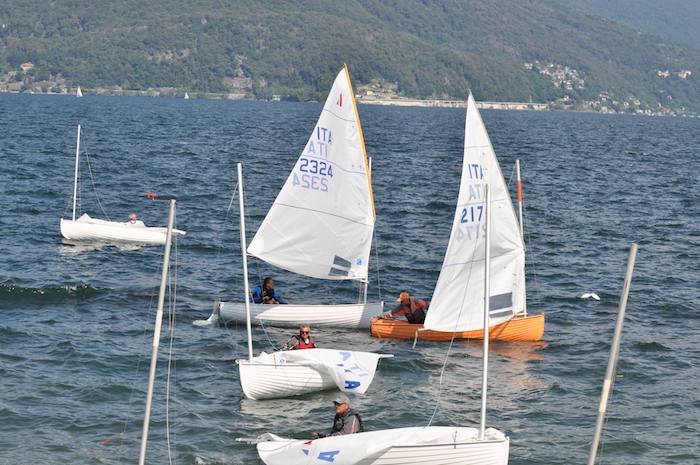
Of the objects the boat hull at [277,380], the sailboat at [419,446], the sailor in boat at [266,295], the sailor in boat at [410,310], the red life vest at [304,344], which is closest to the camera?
the sailboat at [419,446]

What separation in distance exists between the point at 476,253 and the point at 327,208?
24.0 ft

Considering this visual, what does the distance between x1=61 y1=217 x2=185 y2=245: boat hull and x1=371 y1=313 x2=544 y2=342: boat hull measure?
18.9 m

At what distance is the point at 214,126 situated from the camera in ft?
496

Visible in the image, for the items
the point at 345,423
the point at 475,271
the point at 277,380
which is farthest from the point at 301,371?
the point at 475,271

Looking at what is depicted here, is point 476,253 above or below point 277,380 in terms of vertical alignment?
above

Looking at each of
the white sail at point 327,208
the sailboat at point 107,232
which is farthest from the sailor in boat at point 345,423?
the sailboat at point 107,232

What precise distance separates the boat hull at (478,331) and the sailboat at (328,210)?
1.32 metres

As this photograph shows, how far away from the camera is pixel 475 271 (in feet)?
106

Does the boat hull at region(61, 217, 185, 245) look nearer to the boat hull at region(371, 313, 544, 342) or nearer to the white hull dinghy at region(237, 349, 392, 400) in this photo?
the boat hull at region(371, 313, 544, 342)

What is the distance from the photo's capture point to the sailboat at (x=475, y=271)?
A: 104ft

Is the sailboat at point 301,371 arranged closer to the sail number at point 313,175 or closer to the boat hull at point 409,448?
the boat hull at point 409,448

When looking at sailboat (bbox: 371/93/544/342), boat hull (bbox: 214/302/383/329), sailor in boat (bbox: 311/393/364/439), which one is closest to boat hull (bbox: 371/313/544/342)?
sailboat (bbox: 371/93/544/342)

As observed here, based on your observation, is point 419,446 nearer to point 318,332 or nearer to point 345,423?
point 345,423

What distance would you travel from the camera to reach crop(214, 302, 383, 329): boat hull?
119ft
